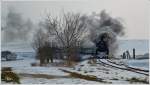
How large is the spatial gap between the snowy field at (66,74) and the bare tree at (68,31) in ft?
0.43

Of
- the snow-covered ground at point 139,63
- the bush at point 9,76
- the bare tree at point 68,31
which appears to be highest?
Result: the bare tree at point 68,31

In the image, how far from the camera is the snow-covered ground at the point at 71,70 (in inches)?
116

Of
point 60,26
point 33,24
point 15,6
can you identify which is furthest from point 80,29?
point 15,6

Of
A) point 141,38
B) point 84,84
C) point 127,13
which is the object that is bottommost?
point 84,84

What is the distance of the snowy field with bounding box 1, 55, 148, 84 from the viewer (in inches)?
116

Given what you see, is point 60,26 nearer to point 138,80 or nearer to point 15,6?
point 15,6

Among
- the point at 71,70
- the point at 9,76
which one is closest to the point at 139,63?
the point at 71,70

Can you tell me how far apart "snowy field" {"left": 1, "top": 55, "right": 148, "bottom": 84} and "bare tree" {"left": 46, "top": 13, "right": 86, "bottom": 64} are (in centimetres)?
13

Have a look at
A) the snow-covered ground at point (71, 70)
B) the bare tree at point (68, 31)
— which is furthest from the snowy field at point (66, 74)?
the bare tree at point (68, 31)

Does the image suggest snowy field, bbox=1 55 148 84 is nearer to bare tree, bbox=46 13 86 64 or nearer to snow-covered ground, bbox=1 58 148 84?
snow-covered ground, bbox=1 58 148 84

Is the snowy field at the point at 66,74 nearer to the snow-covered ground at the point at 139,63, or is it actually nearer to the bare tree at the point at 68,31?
the snow-covered ground at the point at 139,63

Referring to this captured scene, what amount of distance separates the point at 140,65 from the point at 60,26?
751mm

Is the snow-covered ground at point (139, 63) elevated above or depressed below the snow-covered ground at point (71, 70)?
above

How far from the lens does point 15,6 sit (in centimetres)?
296
